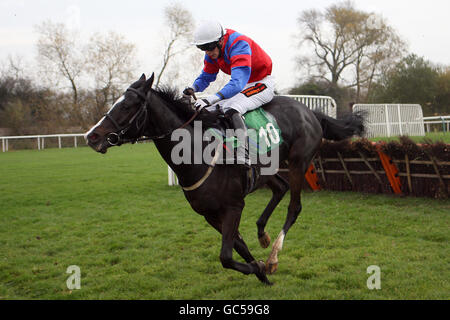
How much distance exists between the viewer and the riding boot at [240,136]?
145 inches

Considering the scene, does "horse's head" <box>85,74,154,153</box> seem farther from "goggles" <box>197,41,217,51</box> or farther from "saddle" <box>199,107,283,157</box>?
"goggles" <box>197,41,217,51</box>

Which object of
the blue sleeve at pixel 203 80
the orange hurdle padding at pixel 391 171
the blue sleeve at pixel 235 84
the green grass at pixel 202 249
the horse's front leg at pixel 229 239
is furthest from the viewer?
the orange hurdle padding at pixel 391 171

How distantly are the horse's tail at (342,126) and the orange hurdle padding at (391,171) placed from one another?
93.8 inches

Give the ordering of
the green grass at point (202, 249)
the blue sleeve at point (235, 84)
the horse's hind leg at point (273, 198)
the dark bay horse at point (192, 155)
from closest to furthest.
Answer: the dark bay horse at point (192, 155), the blue sleeve at point (235, 84), the green grass at point (202, 249), the horse's hind leg at point (273, 198)

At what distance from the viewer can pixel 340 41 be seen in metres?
35.1

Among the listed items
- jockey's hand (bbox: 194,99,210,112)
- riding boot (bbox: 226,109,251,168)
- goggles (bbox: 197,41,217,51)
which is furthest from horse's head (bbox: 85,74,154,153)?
riding boot (bbox: 226,109,251,168)

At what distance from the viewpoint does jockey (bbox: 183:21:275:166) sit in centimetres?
369

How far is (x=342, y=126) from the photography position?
543 centimetres

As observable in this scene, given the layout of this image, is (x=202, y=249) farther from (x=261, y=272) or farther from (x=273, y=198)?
(x=261, y=272)

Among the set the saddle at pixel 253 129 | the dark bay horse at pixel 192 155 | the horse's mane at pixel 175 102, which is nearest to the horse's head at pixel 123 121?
the dark bay horse at pixel 192 155

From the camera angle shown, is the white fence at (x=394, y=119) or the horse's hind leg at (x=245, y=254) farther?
the white fence at (x=394, y=119)

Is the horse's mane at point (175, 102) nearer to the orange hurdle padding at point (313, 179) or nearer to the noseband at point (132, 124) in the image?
the noseband at point (132, 124)

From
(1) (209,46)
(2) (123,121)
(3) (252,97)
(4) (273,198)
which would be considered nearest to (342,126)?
(4) (273,198)

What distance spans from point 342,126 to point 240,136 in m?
2.22
